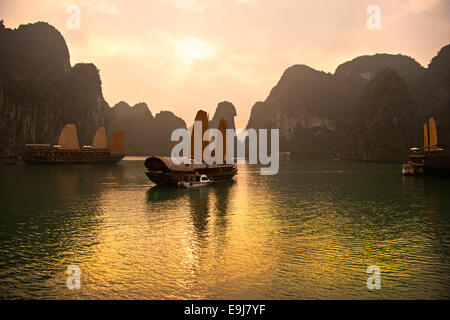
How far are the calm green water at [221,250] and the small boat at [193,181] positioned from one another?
14.1 metres

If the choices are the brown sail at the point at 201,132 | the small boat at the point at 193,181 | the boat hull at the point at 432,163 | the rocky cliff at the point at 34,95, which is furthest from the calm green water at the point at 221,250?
the rocky cliff at the point at 34,95

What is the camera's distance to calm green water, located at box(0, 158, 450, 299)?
1130 centimetres

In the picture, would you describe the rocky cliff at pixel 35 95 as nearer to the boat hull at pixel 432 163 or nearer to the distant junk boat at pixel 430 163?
the distant junk boat at pixel 430 163

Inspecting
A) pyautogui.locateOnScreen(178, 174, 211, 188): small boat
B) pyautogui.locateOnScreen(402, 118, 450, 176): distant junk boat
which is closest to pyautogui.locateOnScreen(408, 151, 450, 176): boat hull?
pyautogui.locateOnScreen(402, 118, 450, 176): distant junk boat

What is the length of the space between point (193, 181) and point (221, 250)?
3019cm

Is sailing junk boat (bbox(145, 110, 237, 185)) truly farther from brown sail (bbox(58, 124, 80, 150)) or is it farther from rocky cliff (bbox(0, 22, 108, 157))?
rocky cliff (bbox(0, 22, 108, 157))

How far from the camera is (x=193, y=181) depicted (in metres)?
45.8

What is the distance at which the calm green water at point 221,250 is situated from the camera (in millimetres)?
11297

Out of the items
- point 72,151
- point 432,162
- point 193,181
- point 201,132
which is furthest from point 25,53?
point 432,162

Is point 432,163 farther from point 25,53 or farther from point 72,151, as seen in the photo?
A: point 25,53

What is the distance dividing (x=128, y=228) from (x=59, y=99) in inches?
6519

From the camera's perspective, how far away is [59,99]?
159500 millimetres
